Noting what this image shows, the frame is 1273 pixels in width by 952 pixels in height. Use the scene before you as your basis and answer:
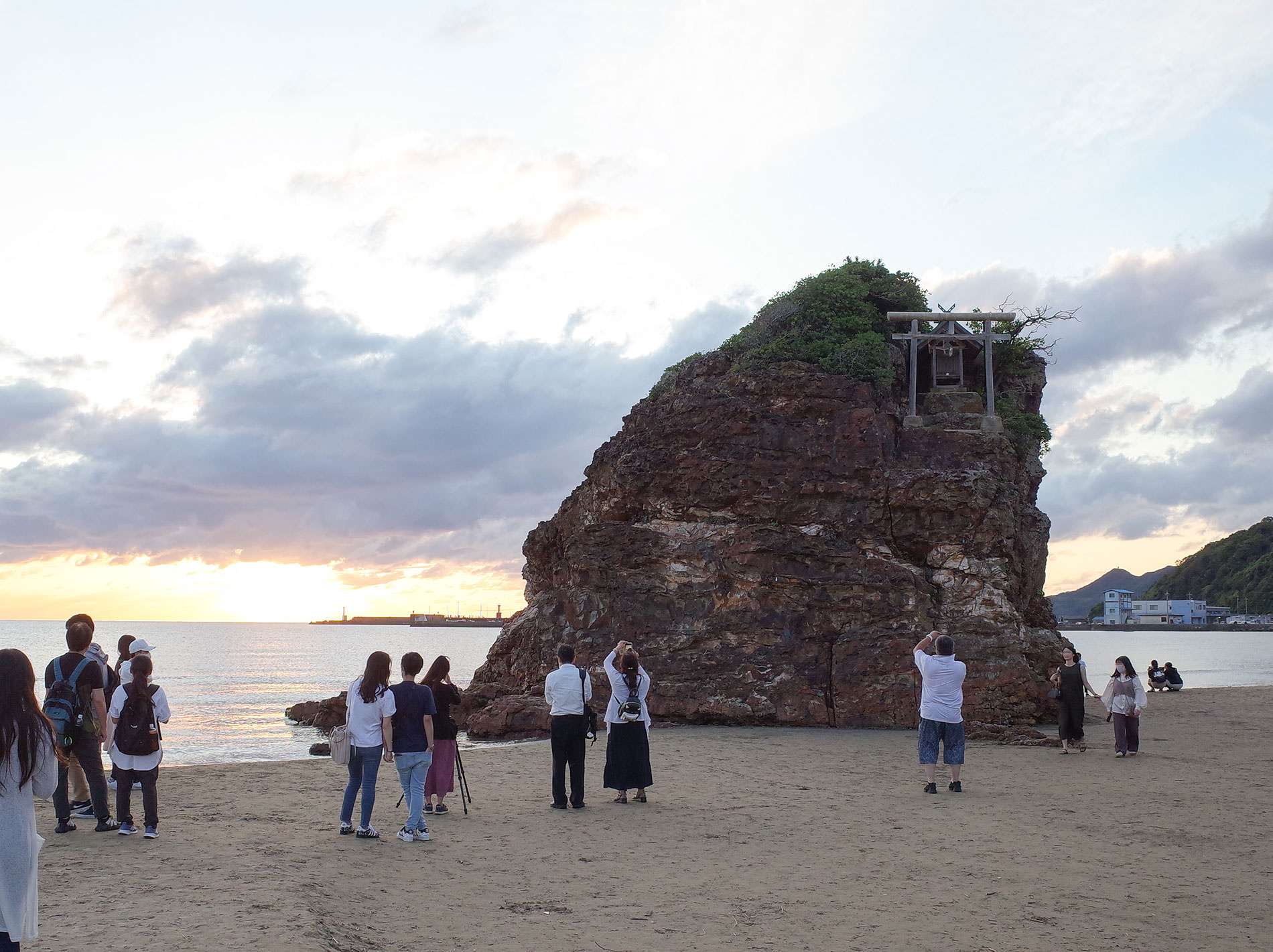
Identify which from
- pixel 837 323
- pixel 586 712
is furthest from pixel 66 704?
pixel 837 323

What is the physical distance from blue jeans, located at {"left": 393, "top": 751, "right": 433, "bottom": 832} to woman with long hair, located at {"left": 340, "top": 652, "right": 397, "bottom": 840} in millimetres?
190

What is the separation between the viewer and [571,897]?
765 cm

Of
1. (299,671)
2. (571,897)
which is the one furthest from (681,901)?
(299,671)

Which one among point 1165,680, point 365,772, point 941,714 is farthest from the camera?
point 1165,680

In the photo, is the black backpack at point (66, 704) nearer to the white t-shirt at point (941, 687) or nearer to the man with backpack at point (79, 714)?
the man with backpack at point (79, 714)

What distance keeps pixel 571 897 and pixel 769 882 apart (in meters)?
1.72

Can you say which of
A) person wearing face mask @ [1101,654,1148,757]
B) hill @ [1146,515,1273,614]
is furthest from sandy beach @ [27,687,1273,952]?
hill @ [1146,515,1273,614]

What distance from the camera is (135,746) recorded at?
928 cm

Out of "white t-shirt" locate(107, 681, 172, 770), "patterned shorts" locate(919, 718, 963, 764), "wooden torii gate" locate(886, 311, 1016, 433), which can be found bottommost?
"patterned shorts" locate(919, 718, 963, 764)

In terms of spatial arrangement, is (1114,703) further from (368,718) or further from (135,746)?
(135,746)

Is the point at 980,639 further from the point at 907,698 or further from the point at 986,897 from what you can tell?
the point at 986,897

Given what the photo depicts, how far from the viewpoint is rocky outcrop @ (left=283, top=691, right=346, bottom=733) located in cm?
2950

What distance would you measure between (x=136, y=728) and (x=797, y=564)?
49.3ft

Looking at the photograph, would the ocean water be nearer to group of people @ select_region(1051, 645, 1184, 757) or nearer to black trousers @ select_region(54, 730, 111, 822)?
black trousers @ select_region(54, 730, 111, 822)
